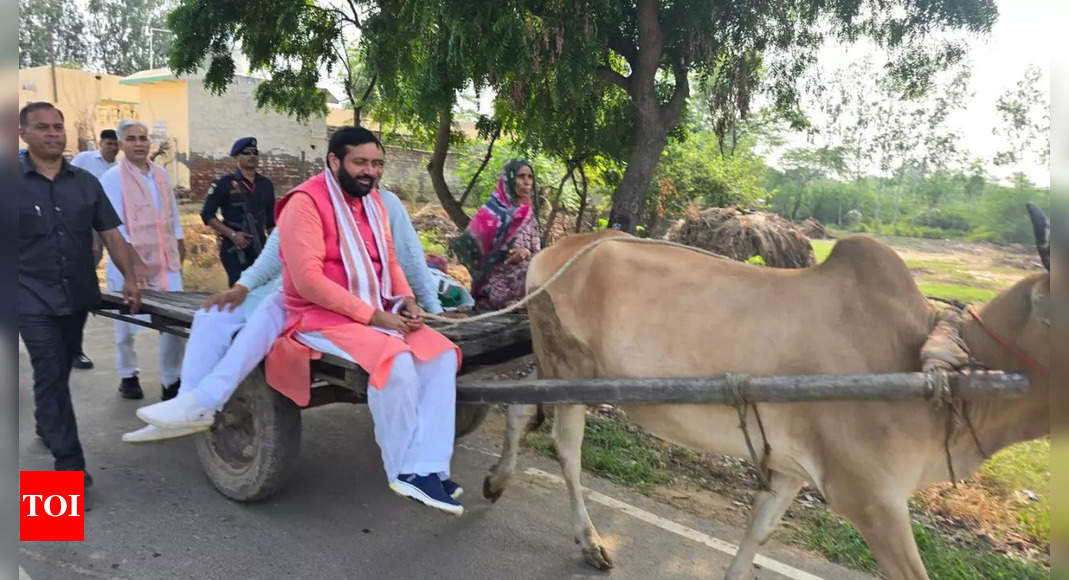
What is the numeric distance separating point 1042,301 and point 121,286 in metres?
5.33

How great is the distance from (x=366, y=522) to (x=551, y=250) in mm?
1645

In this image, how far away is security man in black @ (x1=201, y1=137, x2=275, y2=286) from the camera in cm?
537

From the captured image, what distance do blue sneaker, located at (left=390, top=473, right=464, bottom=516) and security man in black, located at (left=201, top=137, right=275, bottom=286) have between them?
3063mm

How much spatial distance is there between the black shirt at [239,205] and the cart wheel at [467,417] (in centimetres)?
247

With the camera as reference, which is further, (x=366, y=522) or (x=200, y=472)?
(x=200, y=472)

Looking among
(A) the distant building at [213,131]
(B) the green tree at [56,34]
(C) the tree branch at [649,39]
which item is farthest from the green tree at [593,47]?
(B) the green tree at [56,34]

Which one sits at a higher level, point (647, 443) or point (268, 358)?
point (268, 358)

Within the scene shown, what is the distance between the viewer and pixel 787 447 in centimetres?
274

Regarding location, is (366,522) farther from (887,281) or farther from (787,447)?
(887,281)

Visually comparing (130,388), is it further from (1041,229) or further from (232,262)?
(1041,229)

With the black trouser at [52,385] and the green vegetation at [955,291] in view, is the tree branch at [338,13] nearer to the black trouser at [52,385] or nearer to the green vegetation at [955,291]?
the black trouser at [52,385]

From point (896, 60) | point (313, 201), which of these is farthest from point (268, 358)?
point (896, 60)

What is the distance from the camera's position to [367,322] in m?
3.23

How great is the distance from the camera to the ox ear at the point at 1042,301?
2170 mm
